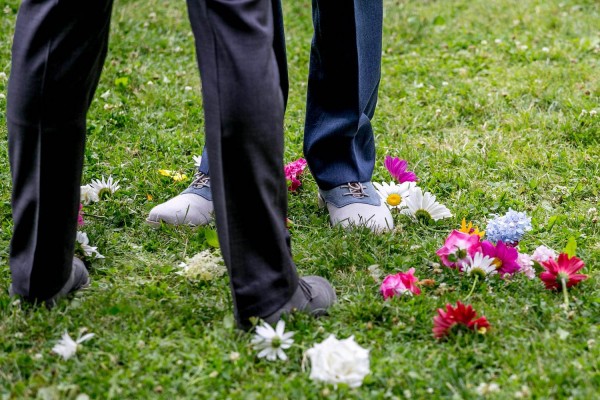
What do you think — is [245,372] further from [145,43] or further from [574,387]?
[145,43]

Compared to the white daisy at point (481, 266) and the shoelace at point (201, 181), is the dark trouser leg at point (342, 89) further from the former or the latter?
the white daisy at point (481, 266)

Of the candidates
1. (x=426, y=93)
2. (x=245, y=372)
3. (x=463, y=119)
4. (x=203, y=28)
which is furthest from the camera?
(x=426, y=93)

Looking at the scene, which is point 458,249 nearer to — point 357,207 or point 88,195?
point 357,207

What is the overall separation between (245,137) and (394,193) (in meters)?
1.10

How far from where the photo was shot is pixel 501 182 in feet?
9.78

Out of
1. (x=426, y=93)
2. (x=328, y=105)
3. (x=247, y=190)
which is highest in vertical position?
(x=247, y=190)

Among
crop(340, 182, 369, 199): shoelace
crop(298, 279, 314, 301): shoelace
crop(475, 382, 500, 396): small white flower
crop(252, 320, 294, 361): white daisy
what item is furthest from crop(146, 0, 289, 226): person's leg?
crop(475, 382, 500, 396): small white flower

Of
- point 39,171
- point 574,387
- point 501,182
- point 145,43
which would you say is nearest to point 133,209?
point 39,171

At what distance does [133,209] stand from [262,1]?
4.01 feet

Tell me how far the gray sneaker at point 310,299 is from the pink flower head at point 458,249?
0.35 m

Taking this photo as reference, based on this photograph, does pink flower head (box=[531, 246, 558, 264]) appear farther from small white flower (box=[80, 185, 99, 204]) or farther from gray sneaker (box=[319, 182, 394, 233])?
small white flower (box=[80, 185, 99, 204])

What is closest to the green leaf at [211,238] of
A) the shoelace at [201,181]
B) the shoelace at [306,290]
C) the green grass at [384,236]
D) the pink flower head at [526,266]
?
the green grass at [384,236]

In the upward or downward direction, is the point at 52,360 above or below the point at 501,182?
above

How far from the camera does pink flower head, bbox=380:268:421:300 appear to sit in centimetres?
214
